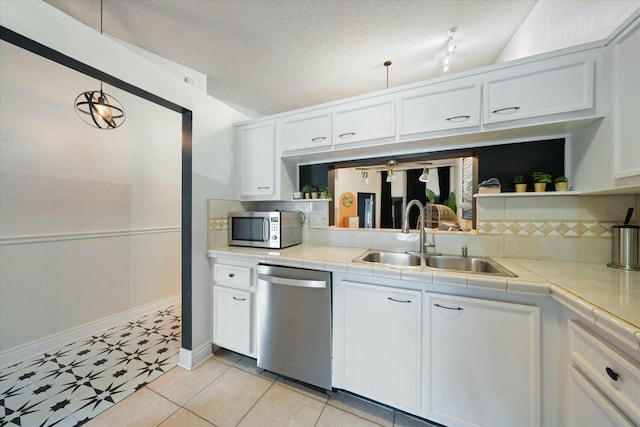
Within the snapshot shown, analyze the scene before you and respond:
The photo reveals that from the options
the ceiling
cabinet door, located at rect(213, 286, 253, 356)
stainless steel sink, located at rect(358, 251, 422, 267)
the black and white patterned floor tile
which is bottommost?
the black and white patterned floor tile

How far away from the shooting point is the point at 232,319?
183 cm

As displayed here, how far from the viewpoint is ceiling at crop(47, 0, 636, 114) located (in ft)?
5.06

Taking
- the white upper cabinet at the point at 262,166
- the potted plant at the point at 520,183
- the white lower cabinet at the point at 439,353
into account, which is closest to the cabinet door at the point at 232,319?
the white lower cabinet at the point at 439,353

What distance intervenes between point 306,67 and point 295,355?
2.58 meters

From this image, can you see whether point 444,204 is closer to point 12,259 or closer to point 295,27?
point 295,27

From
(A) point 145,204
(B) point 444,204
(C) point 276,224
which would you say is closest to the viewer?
(C) point 276,224

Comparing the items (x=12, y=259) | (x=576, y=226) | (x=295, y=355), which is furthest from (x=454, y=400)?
(x=12, y=259)

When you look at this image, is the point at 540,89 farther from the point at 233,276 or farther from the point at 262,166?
the point at 233,276

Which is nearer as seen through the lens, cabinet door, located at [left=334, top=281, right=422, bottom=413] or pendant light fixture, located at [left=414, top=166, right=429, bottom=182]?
cabinet door, located at [left=334, top=281, right=422, bottom=413]

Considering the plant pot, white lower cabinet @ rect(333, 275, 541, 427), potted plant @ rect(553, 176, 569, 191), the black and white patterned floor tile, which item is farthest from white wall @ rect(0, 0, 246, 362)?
potted plant @ rect(553, 176, 569, 191)

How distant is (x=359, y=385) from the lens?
1391 millimetres

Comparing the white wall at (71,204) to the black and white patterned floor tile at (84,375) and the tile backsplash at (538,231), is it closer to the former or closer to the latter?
the black and white patterned floor tile at (84,375)

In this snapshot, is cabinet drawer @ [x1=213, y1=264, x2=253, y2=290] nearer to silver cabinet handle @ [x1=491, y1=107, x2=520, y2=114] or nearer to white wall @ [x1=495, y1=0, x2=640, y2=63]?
silver cabinet handle @ [x1=491, y1=107, x2=520, y2=114]

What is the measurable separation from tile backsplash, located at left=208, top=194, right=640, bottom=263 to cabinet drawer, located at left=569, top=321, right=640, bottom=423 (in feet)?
2.50
